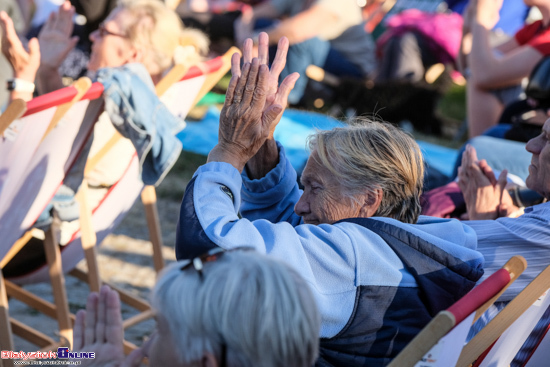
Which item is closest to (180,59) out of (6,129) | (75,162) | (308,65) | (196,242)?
(75,162)

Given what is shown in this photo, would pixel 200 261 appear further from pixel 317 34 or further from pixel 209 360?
pixel 317 34

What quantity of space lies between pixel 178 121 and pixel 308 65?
4491 millimetres

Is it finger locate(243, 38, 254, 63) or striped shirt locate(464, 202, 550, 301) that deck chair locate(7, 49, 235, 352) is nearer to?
finger locate(243, 38, 254, 63)

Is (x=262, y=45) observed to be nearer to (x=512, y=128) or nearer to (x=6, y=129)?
(x=6, y=129)

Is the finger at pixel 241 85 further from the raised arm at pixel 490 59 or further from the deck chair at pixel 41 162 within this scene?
the raised arm at pixel 490 59

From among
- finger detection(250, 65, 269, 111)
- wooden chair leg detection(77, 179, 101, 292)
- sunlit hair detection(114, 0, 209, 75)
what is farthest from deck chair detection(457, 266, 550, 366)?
sunlit hair detection(114, 0, 209, 75)

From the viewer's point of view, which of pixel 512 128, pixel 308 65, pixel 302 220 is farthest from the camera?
pixel 308 65

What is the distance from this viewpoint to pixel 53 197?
2.81 metres

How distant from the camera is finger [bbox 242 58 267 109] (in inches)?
67.1

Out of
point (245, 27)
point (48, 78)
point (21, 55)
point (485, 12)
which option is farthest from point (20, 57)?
point (245, 27)

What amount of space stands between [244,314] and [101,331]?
345 millimetres

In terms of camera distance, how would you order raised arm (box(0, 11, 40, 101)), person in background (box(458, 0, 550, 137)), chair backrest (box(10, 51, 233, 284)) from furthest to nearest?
person in background (box(458, 0, 550, 137)) < chair backrest (box(10, 51, 233, 284)) < raised arm (box(0, 11, 40, 101))

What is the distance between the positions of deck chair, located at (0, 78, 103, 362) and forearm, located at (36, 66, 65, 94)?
2.34 feet

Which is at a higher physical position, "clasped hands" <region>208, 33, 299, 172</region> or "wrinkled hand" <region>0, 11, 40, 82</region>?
"clasped hands" <region>208, 33, 299, 172</region>
